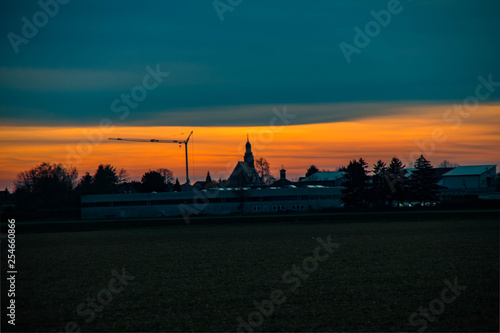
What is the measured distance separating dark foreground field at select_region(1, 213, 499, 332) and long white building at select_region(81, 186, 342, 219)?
88.9 m

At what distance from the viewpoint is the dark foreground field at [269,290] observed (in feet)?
53.5

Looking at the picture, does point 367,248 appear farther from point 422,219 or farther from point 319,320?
point 422,219

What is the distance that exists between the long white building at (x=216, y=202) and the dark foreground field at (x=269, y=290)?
88878 mm

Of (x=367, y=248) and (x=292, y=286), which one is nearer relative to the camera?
(x=292, y=286)


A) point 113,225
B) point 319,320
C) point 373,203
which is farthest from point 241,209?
point 319,320

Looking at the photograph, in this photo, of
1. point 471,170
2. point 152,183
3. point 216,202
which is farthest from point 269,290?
point 152,183

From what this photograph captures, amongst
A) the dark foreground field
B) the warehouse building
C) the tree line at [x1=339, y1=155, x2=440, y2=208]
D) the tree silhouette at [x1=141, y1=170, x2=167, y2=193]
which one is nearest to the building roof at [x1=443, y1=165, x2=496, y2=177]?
the warehouse building

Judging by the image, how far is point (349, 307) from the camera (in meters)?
17.7

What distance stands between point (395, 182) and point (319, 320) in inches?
3823

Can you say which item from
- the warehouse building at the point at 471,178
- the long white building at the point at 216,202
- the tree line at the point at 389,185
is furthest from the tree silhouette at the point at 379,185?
the warehouse building at the point at 471,178

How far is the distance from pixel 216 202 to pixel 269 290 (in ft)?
346

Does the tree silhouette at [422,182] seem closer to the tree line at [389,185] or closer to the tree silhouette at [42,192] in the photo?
the tree line at [389,185]

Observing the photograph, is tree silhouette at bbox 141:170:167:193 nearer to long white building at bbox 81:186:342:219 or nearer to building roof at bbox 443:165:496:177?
long white building at bbox 81:186:342:219

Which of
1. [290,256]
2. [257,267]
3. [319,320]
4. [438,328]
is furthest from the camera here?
[290,256]
